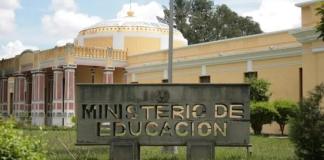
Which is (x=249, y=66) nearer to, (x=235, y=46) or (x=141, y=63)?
(x=235, y=46)

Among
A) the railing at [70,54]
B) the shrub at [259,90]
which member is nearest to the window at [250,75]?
the shrub at [259,90]

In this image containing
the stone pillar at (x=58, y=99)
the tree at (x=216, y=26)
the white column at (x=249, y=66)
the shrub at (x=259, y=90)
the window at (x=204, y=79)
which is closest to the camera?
the shrub at (x=259, y=90)

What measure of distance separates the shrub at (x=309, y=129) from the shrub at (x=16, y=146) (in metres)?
4.67

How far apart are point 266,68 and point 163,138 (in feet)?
48.9

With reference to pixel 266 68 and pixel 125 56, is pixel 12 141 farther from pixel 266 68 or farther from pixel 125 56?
pixel 125 56

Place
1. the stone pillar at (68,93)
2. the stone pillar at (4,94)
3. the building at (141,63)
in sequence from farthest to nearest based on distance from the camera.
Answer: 1. the stone pillar at (4,94)
2. the stone pillar at (68,93)
3. the building at (141,63)

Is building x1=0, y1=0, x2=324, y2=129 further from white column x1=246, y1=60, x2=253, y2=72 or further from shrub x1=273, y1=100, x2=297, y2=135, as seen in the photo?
shrub x1=273, y1=100, x2=297, y2=135

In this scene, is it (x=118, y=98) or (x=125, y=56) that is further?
(x=125, y=56)

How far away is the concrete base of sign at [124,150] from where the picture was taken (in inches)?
444

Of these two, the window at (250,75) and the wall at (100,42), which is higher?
the wall at (100,42)

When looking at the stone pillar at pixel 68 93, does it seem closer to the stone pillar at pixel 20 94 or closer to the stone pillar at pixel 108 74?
the stone pillar at pixel 108 74

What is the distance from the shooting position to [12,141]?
7.02 m

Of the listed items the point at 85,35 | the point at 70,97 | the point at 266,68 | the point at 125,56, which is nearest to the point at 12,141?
the point at 266,68

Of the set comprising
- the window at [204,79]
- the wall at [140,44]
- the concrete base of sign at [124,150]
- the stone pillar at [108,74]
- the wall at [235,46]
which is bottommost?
the concrete base of sign at [124,150]
